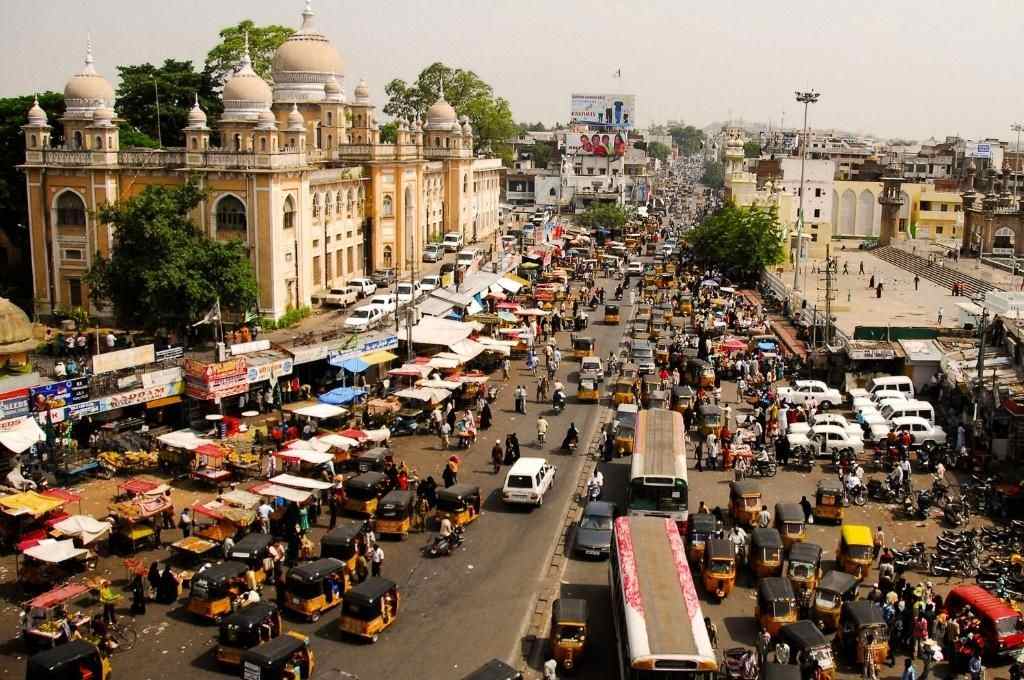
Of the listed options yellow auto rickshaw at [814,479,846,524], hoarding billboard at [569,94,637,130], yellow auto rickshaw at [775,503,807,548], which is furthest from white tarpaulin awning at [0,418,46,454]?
hoarding billboard at [569,94,637,130]

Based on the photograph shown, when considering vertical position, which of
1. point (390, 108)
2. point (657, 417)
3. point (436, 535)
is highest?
point (390, 108)

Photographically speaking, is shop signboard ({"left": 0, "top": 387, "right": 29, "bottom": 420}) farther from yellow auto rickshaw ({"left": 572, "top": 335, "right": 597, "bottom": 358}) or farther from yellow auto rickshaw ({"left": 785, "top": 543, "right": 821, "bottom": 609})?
yellow auto rickshaw ({"left": 572, "top": 335, "right": 597, "bottom": 358})

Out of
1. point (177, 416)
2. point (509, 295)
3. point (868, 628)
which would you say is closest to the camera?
point (868, 628)

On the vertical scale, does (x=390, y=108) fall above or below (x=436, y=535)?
above

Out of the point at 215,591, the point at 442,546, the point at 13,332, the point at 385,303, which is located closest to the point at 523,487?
the point at 442,546

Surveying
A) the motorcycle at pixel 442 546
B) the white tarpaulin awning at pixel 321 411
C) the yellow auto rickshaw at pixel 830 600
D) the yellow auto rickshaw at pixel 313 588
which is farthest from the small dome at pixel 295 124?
the yellow auto rickshaw at pixel 830 600

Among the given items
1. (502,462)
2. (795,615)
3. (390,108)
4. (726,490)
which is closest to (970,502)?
(726,490)

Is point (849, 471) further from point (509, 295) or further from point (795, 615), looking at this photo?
point (509, 295)
